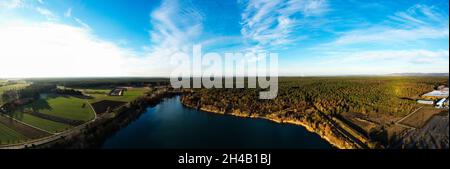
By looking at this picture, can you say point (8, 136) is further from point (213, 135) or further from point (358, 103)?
point (358, 103)

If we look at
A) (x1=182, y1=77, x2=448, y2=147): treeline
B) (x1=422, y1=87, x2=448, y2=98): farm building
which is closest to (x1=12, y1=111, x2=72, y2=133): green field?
(x1=182, y1=77, x2=448, y2=147): treeline

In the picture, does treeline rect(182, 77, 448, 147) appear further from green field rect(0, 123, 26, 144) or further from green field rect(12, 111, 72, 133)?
green field rect(0, 123, 26, 144)

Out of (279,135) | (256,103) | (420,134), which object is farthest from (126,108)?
(420,134)

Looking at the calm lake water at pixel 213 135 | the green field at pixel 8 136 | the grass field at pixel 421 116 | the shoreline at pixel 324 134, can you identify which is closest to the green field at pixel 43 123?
the green field at pixel 8 136

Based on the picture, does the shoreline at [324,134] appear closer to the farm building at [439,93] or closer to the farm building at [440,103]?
the farm building at [439,93]

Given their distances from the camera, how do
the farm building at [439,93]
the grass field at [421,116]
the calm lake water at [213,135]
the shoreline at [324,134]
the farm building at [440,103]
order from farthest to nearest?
the calm lake water at [213,135] < the shoreline at [324,134] < the grass field at [421,116] < the farm building at [439,93] < the farm building at [440,103]

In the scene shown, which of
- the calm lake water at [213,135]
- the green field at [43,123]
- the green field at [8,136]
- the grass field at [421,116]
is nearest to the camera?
the grass field at [421,116]

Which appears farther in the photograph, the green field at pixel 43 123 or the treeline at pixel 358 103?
the green field at pixel 43 123

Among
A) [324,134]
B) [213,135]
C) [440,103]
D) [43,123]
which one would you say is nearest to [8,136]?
[43,123]
